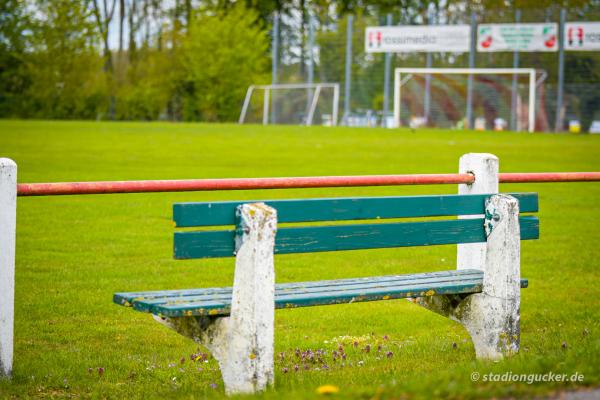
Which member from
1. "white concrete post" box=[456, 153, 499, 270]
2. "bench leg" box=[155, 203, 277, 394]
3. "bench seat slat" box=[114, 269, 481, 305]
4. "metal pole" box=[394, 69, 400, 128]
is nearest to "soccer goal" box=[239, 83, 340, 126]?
"metal pole" box=[394, 69, 400, 128]

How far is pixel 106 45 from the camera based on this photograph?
64812 mm

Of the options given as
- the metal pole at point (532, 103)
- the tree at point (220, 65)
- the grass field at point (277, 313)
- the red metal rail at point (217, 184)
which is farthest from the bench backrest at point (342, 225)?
the tree at point (220, 65)

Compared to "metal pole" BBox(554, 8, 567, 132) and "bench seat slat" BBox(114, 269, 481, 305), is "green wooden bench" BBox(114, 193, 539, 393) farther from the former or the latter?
"metal pole" BBox(554, 8, 567, 132)

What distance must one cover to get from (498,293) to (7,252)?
2.71m

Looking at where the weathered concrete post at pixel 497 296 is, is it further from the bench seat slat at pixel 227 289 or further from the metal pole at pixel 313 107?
the metal pole at pixel 313 107

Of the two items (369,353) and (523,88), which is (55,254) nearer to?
(369,353)

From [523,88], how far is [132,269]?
37172mm

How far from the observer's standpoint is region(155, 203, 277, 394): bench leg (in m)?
4.69

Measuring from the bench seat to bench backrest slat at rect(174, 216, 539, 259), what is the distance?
0.78 ft

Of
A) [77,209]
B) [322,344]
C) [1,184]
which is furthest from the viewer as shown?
[77,209]

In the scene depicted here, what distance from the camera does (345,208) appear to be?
5035 mm

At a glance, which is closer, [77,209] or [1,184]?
[1,184]

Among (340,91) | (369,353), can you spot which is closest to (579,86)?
(340,91)

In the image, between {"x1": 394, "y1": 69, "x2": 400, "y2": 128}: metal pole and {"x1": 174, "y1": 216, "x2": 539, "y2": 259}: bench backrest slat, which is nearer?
{"x1": 174, "y1": 216, "x2": 539, "y2": 259}: bench backrest slat
